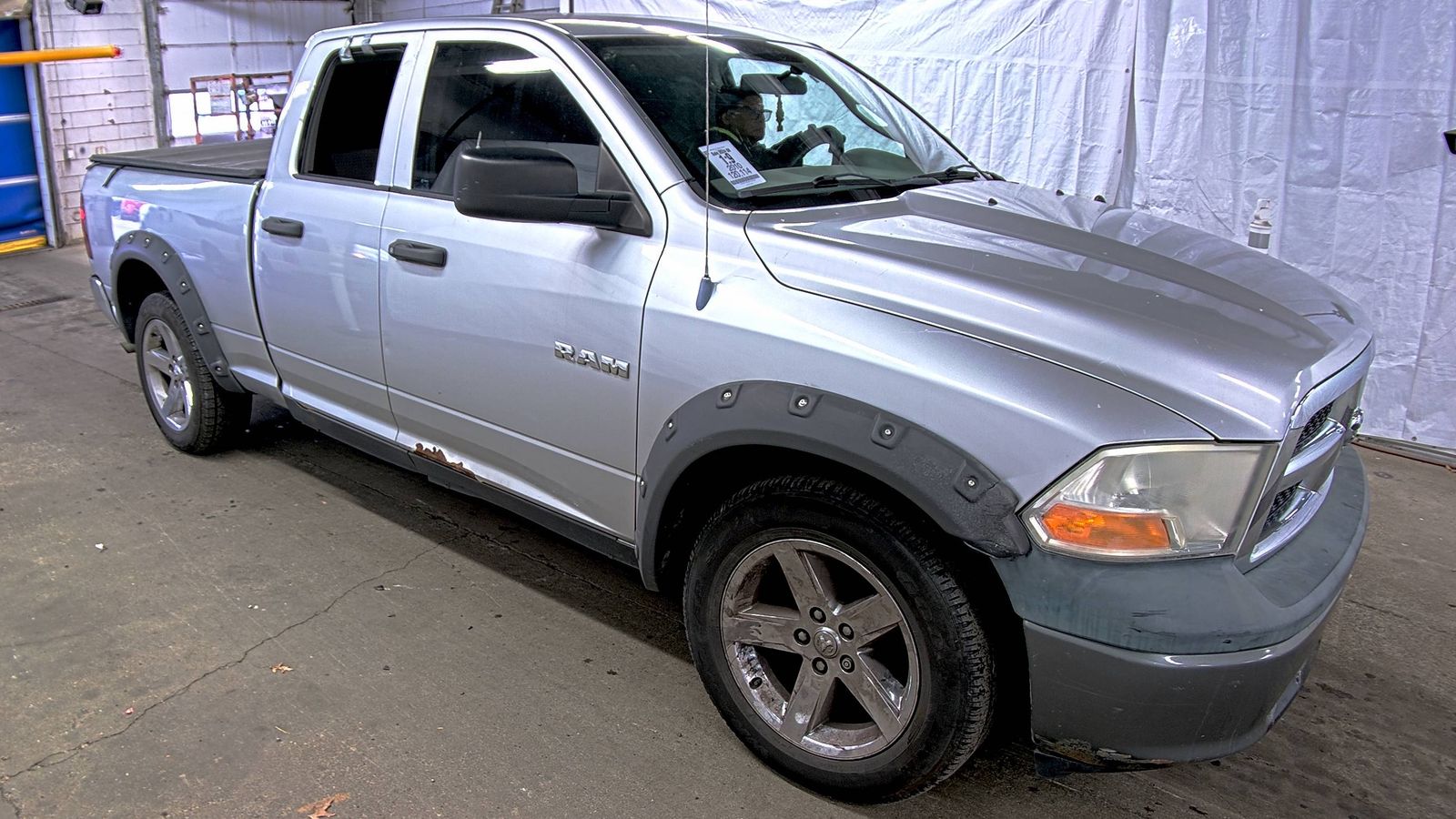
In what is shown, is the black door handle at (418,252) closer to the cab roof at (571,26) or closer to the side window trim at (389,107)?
the side window trim at (389,107)

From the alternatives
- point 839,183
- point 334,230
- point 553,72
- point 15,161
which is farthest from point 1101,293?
point 15,161

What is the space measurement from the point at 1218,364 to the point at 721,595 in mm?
1327

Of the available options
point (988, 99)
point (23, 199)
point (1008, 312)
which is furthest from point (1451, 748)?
point (23, 199)

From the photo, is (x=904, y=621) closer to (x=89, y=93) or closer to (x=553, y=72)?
(x=553, y=72)

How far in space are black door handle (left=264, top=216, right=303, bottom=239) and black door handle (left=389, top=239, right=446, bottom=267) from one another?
603mm

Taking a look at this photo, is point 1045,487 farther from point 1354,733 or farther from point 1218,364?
point 1354,733

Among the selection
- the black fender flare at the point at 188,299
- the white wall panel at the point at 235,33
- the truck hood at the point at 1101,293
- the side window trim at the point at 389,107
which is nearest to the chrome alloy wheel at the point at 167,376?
the black fender flare at the point at 188,299

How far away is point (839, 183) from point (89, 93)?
32.8ft

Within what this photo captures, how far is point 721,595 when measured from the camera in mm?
2852

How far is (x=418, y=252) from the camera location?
3.48m

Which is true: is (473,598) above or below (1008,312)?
below

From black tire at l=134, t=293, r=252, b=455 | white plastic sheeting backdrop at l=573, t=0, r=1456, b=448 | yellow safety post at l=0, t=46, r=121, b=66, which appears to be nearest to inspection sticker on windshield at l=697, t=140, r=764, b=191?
black tire at l=134, t=293, r=252, b=455

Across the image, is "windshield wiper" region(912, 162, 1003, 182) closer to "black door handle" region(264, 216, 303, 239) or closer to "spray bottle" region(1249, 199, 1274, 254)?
"black door handle" region(264, 216, 303, 239)

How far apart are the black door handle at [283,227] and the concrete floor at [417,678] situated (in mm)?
1188
